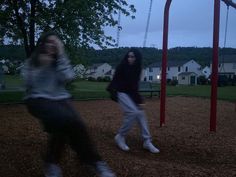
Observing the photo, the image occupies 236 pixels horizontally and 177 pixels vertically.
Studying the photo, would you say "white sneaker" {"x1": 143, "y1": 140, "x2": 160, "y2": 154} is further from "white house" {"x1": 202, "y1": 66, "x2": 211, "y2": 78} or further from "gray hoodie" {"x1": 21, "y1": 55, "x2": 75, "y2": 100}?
"white house" {"x1": 202, "y1": 66, "x2": 211, "y2": 78}

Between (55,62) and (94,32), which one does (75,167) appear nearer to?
(55,62)

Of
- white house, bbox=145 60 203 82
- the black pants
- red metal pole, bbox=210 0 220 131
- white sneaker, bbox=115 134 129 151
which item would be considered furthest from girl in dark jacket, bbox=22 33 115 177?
white house, bbox=145 60 203 82

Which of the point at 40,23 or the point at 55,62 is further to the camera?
the point at 40,23

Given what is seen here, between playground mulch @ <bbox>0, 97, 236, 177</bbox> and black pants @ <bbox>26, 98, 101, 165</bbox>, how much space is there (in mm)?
612

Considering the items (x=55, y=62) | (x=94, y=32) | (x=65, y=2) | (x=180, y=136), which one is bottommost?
(x=180, y=136)

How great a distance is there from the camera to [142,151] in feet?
21.7

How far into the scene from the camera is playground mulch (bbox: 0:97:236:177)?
205 inches

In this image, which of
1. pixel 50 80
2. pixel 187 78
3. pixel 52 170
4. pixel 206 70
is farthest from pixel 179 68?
pixel 50 80

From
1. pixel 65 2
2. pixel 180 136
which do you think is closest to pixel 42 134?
pixel 180 136

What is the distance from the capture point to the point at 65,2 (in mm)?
16609

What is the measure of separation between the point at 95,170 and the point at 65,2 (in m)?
13.1

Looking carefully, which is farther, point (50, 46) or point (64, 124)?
point (50, 46)

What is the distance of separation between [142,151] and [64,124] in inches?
108

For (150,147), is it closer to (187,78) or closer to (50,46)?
(50,46)
